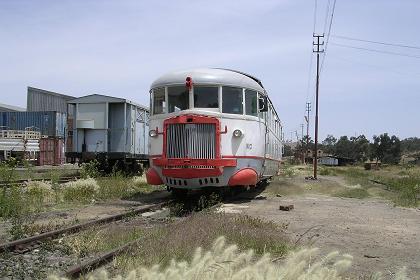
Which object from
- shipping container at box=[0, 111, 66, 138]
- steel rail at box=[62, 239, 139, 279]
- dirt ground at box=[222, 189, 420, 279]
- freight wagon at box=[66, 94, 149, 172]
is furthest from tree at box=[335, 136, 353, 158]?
steel rail at box=[62, 239, 139, 279]

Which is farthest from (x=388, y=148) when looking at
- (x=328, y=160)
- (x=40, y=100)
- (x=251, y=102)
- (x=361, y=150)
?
(x=251, y=102)

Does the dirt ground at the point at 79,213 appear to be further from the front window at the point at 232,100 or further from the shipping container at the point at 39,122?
the shipping container at the point at 39,122

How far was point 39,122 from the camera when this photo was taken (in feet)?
143

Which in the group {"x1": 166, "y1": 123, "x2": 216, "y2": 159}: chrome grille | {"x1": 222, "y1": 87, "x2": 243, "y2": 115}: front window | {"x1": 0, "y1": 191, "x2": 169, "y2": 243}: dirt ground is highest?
{"x1": 222, "y1": 87, "x2": 243, "y2": 115}: front window

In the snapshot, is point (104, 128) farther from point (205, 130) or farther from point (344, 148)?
point (344, 148)

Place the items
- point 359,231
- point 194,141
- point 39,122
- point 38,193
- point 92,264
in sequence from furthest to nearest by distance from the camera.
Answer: point 39,122, point 38,193, point 194,141, point 359,231, point 92,264

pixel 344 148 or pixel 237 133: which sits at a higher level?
pixel 344 148

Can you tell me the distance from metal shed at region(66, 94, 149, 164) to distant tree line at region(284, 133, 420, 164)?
63864mm

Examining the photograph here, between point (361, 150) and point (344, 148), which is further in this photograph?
point (344, 148)

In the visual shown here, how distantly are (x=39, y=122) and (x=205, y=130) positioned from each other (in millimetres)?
34729

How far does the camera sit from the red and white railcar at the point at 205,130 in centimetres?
1202

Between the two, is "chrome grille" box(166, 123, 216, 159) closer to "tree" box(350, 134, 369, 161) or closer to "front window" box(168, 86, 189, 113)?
"front window" box(168, 86, 189, 113)

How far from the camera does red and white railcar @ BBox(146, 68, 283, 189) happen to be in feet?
39.4

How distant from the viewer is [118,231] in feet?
26.6
